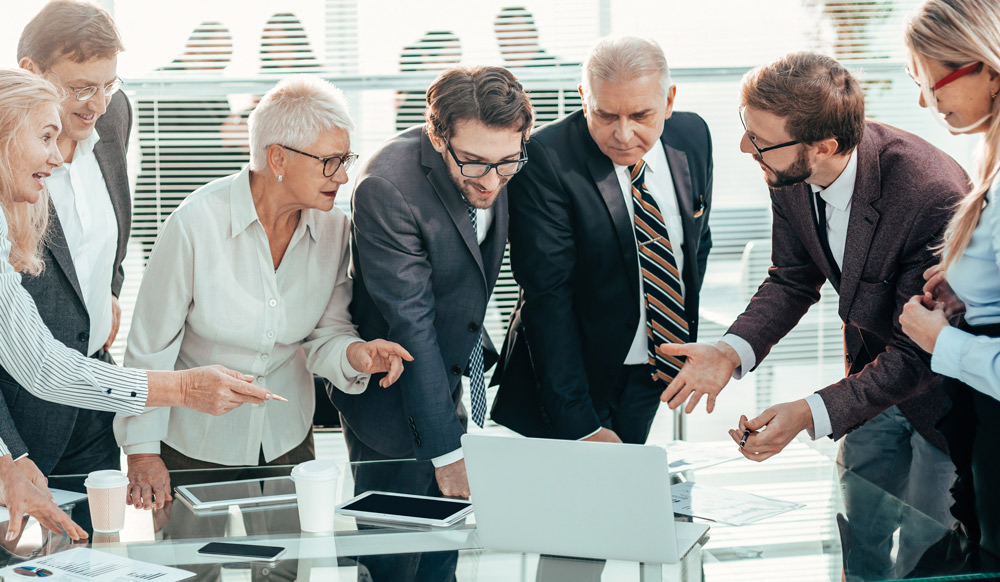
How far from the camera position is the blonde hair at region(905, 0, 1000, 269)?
1704 mm

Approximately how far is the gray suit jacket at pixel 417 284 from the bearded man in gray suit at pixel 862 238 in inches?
20.5

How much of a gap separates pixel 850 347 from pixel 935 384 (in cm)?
23

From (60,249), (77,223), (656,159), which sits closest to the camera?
(60,249)

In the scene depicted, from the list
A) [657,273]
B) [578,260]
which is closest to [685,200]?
[657,273]

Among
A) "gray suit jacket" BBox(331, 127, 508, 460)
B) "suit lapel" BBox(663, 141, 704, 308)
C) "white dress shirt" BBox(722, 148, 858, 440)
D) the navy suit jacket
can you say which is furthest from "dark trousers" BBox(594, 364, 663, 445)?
"white dress shirt" BBox(722, 148, 858, 440)

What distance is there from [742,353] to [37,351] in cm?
165

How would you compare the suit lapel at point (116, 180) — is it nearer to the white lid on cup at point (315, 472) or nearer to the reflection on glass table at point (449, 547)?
the reflection on glass table at point (449, 547)

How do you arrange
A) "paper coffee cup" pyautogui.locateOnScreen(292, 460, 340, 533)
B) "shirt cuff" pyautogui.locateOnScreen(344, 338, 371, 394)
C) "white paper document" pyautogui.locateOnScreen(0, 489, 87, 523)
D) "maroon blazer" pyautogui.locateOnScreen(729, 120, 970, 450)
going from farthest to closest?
"shirt cuff" pyautogui.locateOnScreen(344, 338, 371, 394) → "maroon blazer" pyautogui.locateOnScreen(729, 120, 970, 450) → "white paper document" pyautogui.locateOnScreen(0, 489, 87, 523) → "paper coffee cup" pyautogui.locateOnScreen(292, 460, 340, 533)

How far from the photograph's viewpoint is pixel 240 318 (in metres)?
2.28

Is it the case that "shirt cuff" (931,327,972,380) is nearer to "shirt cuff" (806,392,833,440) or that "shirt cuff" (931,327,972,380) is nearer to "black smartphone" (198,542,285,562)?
"shirt cuff" (806,392,833,440)

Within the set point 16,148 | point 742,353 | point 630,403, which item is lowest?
point 630,403

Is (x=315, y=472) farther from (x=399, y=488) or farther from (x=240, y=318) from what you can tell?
(x=240, y=318)

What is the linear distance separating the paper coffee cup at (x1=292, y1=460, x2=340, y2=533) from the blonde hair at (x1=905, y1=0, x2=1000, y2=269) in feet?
4.06

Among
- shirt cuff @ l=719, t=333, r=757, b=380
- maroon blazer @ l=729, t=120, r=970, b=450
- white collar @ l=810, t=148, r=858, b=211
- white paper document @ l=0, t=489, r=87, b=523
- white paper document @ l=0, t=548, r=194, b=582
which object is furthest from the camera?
shirt cuff @ l=719, t=333, r=757, b=380
